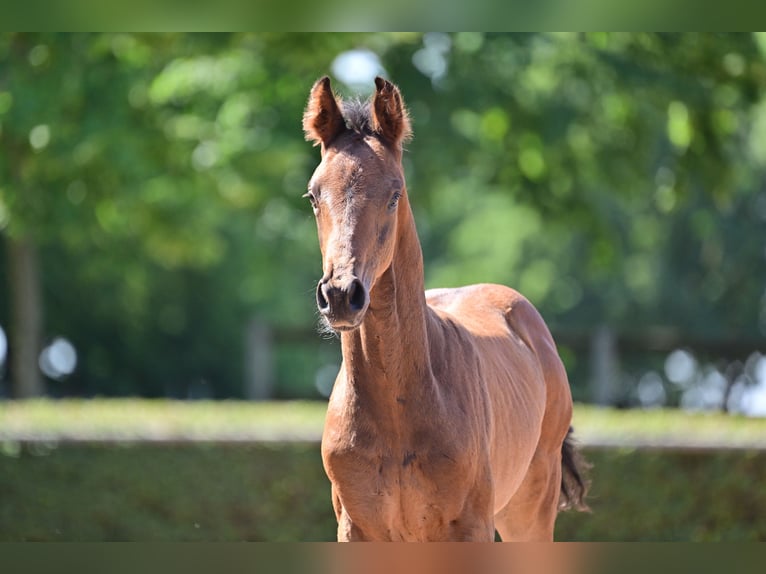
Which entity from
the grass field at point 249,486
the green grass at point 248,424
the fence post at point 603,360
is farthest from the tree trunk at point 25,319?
the fence post at point 603,360

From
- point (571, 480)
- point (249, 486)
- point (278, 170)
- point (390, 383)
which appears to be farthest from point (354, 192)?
point (278, 170)

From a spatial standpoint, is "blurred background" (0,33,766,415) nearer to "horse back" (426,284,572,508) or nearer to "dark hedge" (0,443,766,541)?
"dark hedge" (0,443,766,541)

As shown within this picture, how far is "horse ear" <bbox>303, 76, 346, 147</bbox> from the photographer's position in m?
3.74

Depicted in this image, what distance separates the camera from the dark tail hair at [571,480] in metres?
5.74

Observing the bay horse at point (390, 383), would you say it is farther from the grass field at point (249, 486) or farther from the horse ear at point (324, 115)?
the grass field at point (249, 486)

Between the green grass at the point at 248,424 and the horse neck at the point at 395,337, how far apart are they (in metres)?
4.88

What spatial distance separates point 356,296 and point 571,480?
301 centimetres

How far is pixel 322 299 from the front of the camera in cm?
313

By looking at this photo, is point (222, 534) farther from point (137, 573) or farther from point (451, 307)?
point (137, 573)

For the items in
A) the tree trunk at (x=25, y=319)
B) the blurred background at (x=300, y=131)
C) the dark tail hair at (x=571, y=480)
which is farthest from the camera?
the tree trunk at (x=25, y=319)

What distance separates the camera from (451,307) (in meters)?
5.18

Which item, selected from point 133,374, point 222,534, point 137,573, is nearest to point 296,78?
point 222,534

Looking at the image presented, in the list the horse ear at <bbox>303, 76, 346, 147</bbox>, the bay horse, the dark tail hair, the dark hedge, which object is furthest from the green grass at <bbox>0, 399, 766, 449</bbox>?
the horse ear at <bbox>303, 76, 346, 147</bbox>

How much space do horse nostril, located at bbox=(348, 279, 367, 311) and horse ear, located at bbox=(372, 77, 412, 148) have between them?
2.55 ft
